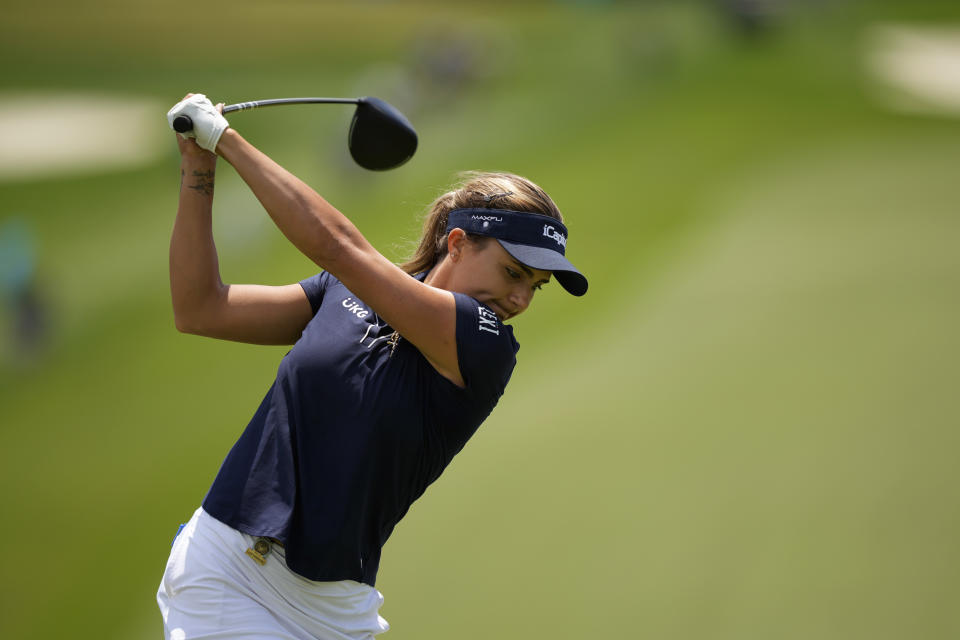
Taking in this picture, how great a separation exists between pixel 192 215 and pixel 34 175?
9.33m

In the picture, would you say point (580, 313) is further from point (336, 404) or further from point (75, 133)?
point (75, 133)

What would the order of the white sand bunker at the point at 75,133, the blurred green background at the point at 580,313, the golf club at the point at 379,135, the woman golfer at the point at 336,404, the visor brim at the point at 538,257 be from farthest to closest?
the white sand bunker at the point at 75,133
the blurred green background at the point at 580,313
the golf club at the point at 379,135
the visor brim at the point at 538,257
the woman golfer at the point at 336,404

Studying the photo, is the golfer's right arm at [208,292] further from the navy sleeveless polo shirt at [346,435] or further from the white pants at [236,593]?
the white pants at [236,593]

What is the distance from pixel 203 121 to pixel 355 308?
0.50 m

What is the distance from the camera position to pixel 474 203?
219 cm

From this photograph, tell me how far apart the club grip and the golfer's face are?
24.8 inches

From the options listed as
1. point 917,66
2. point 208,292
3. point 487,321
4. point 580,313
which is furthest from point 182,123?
point 917,66

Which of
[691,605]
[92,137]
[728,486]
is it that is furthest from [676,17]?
[691,605]

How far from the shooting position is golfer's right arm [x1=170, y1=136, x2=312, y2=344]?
6.93 ft

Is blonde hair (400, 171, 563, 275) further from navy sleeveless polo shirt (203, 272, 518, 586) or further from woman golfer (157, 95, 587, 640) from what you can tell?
navy sleeveless polo shirt (203, 272, 518, 586)

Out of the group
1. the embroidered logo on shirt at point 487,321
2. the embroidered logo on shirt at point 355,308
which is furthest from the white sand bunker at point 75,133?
the embroidered logo on shirt at point 487,321

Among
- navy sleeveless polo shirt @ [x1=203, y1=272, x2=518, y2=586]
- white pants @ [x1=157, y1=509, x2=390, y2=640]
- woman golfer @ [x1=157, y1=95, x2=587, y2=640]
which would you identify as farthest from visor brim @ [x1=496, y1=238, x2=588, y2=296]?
white pants @ [x1=157, y1=509, x2=390, y2=640]

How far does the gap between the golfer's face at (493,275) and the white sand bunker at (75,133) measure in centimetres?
954

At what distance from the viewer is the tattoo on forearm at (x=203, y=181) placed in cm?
210
